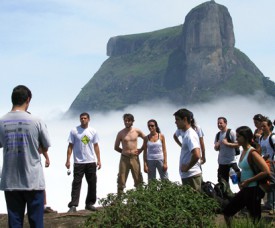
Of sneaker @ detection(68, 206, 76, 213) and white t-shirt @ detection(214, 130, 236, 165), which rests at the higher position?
white t-shirt @ detection(214, 130, 236, 165)

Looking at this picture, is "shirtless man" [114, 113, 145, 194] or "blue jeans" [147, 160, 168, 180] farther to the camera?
"blue jeans" [147, 160, 168, 180]

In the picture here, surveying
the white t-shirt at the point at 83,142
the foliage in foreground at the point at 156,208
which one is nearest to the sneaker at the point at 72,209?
the white t-shirt at the point at 83,142

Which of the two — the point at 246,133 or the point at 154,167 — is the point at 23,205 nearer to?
the point at 246,133

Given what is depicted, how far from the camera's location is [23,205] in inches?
224

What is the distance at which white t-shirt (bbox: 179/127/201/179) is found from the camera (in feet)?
25.4

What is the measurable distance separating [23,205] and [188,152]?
114 inches

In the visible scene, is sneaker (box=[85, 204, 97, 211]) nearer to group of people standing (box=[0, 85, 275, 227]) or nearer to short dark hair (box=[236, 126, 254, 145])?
group of people standing (box=[0, 85, 275, 227])

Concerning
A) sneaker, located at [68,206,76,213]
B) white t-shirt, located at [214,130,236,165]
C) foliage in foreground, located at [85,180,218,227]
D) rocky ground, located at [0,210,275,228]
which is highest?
white t-shirt, located at [214,130,236,165]

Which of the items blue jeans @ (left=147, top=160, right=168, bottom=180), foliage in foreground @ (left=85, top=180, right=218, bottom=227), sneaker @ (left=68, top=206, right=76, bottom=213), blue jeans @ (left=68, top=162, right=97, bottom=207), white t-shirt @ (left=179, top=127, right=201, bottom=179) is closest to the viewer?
foliage in foreground @ (left=85, top=180, right=218, bottom=227)

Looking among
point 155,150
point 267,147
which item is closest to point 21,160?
point 267,147

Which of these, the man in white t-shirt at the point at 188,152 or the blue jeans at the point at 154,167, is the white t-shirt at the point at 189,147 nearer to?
the man in white t-shirt at the point at 188,152

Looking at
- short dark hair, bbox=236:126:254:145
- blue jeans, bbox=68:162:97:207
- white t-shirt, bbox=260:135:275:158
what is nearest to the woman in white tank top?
blue jeans, bbox=68:162:97:207

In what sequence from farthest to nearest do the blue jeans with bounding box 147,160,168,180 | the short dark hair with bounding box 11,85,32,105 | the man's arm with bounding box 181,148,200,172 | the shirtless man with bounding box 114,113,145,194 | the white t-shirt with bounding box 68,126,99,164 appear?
the blue jeans with bounding box 147,160,168,180 → the shirtless man with bounding box 114,113,145,194 → the white t-shirt with bounding box 68,126,99,164 → the man's arm with bounding box 181,148,200,172 → the short dark hair with bounding box 11,85,32,105

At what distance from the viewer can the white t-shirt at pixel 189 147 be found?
7.75m
